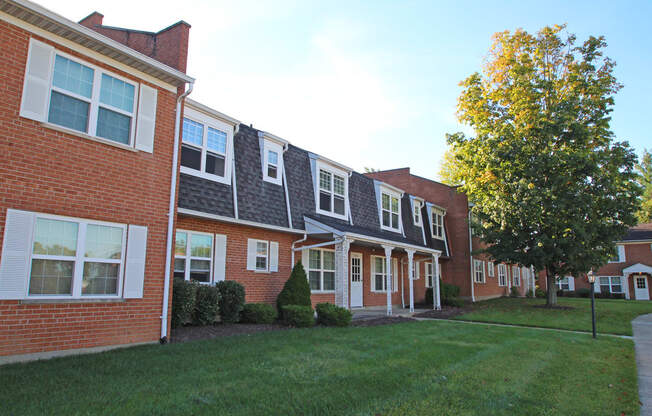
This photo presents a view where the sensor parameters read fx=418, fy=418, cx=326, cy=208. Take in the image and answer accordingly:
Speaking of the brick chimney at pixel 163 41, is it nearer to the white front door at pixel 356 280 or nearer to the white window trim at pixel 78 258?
the white window trim at pixel 78 258

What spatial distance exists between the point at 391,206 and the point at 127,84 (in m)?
15.3

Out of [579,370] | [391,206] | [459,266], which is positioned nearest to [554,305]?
[459,266]

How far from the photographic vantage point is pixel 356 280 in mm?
18172

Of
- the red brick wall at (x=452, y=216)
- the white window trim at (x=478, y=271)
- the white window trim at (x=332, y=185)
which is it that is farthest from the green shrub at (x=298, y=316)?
the white window trim at (x=478, y=271)

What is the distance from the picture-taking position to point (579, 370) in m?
7.72

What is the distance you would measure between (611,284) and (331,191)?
34766 millimetres

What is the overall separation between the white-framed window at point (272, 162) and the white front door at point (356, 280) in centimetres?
544

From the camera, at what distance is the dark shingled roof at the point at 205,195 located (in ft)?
36.0

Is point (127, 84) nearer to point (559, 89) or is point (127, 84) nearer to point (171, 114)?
point (171, 114)

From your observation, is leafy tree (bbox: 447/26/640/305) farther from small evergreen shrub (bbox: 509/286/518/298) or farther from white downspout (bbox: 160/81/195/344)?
white downspout (bbox: 160/81/195/344)

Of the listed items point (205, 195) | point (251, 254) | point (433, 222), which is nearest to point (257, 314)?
point (251, 254)

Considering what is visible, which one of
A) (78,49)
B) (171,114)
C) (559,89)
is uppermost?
(559,89)

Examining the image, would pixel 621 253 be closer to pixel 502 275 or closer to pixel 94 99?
pixel 502 275

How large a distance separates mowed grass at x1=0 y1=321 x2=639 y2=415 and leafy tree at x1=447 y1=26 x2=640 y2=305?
11361 millimetres
